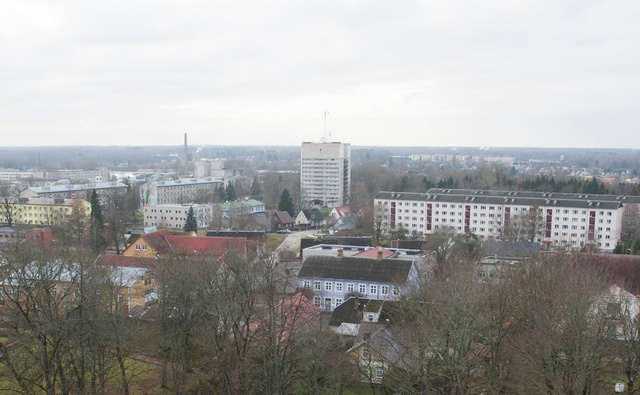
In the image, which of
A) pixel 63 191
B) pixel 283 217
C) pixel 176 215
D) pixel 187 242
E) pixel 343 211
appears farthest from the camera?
pixel 63 191

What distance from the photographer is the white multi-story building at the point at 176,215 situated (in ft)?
180

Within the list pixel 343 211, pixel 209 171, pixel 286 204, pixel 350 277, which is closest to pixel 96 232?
pixel 350 277

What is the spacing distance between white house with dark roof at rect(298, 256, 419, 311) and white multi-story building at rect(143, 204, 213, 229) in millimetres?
28647

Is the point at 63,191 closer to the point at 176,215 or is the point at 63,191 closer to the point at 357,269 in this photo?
the point at 176,215

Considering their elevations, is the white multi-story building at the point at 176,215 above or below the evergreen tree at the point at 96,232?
below

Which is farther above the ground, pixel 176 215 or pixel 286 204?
pixel 286 204

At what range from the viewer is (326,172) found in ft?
267

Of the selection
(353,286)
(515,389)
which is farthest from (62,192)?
(515,389)

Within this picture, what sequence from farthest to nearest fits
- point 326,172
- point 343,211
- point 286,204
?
point 326,172 < point 343,211 < point 286,204

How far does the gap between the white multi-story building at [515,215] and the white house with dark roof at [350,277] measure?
16.1 meters

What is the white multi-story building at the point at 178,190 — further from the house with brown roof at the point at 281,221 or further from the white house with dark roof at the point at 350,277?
the white house with dark roof at the point at 350,277

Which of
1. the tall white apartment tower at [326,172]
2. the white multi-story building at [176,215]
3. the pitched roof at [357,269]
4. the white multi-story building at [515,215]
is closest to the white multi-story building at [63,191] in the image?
the white multi-story building at [176,215]

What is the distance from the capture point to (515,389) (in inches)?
644

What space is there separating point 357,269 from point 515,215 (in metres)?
23.0
